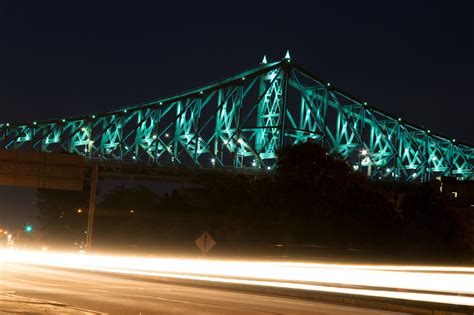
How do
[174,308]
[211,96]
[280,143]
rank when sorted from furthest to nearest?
[211,96] → [280,143] → [174,308]

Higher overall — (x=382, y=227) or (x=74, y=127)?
(x=74, y=127)

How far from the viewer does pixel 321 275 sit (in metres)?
29.1

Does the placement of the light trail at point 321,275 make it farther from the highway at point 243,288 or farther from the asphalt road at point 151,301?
the asphalt road at point 151,301

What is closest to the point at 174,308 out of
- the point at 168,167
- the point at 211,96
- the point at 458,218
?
the point at 458,218

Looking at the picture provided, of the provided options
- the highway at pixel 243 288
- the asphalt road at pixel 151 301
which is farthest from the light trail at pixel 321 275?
the asphalt road at pixel 151 301

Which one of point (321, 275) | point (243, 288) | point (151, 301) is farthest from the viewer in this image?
point (243, 288)

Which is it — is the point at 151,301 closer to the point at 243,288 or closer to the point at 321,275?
the point at 243,288

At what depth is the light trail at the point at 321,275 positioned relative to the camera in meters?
23.4

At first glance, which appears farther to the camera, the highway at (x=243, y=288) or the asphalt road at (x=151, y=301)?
the highway at (x=243, y=288)

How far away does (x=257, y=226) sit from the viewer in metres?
55.9

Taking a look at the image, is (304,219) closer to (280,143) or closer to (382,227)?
(382,227)

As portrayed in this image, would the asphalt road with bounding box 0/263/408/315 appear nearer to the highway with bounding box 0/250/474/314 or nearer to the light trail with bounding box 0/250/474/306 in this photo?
the highway with bounding box 0/250/474/314

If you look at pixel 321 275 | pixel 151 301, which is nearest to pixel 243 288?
pixel 321 275

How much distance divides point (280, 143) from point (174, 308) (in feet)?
352
